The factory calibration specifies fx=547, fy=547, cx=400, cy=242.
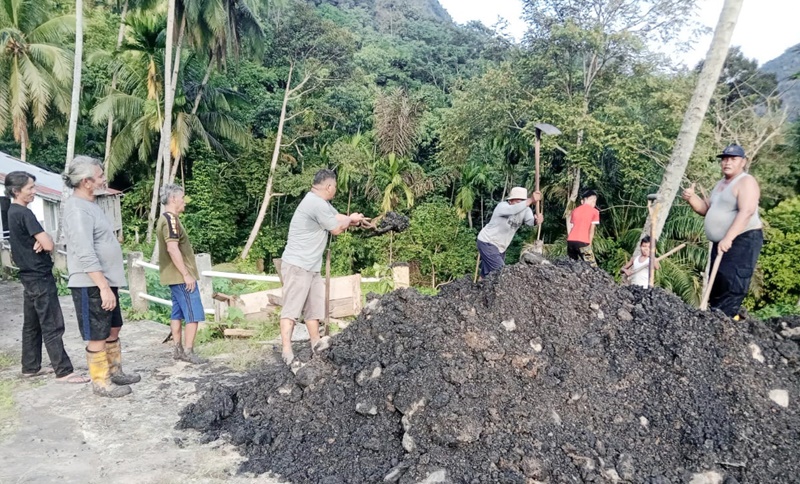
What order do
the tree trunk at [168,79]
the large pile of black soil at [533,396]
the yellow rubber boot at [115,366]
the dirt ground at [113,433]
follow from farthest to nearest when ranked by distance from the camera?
the tree trunk at [168,79], the yellow rubber boot at [115,366], the dirt ground at [113,433], the large pile of black soil at [533,396]

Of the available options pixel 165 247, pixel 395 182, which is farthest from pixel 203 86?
pixel 165 247

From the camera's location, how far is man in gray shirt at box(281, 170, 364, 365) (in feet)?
15.3

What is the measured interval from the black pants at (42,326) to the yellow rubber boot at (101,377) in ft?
2.03

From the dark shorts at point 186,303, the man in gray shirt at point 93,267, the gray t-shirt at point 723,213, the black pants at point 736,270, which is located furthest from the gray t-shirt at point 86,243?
the black pants at point 736,270

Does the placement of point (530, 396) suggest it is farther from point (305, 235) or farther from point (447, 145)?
point (447, 145)

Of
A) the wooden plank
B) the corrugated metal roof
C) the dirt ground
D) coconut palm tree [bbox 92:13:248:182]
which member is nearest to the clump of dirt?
the dirt ground

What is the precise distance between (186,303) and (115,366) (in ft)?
2.58

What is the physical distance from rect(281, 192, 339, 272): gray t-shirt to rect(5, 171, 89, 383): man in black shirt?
2.06 m

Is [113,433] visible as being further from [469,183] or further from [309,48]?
[309,48]

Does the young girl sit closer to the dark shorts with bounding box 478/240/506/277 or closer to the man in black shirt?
the dark shorts with bounding box 478/240/506/277

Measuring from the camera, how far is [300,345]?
587 centimetres

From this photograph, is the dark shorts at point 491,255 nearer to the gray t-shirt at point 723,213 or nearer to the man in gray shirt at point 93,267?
the gray t-shirt at point 723,213

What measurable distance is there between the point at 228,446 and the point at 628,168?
11.4 metres

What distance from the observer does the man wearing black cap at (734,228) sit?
432 centimetres
